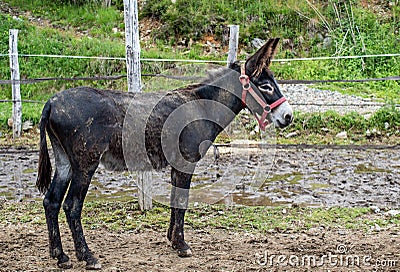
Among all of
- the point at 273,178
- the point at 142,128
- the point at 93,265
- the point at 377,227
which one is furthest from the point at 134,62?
the point at 377,227

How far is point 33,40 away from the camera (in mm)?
12398

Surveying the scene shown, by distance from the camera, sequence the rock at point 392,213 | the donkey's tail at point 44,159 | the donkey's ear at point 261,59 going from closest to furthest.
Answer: the donkey's tail at point 44,159, the donkey's ear at point 261,59, the rock at point 392,213

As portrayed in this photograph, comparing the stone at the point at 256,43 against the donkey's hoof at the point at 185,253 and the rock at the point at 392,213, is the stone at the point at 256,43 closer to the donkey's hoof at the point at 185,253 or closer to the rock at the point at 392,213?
the rock at the point at 392,213

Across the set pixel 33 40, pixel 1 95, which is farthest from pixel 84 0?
pixel 1 95

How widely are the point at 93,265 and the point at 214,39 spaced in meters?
10.1

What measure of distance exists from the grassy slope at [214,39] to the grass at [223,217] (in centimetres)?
369

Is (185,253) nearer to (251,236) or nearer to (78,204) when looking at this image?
(251,236)

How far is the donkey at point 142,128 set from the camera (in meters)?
4.10

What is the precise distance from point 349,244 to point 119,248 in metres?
2.21

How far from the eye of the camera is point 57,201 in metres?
4.20

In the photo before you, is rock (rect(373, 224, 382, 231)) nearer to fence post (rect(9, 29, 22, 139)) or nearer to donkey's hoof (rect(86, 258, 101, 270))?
donkey's hoof (rect(86, 258, 101, 270))

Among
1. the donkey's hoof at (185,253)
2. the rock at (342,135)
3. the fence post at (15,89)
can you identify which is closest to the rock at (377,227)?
the donkey's hoof at (185,253)

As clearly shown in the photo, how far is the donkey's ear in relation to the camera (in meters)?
4.41

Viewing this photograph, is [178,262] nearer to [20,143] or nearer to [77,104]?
[77,104]
